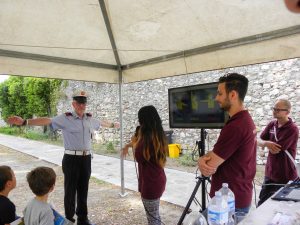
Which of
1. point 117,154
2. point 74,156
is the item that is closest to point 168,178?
point 74,156

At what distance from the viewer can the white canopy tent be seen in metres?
2.51

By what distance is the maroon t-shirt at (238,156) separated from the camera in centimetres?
167

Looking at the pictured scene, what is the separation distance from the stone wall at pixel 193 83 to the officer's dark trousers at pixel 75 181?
435 cm

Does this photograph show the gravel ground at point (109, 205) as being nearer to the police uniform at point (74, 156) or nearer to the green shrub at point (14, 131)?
the police uniform at point (74, 156)

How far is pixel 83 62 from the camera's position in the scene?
149 inches

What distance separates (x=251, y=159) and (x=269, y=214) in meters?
0.38

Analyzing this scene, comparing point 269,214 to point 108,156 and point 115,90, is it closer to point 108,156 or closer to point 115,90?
point 108,156

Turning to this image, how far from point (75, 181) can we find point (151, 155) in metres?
1.46

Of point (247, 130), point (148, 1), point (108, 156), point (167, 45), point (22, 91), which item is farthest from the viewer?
point (22, 91)

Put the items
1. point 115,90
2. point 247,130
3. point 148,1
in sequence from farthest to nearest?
point 115,90 < point 148,1 < point 247,130

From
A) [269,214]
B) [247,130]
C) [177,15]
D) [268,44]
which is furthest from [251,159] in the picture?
[177,15]

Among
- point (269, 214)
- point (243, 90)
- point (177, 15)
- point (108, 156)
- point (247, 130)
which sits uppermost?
point (177, 15)

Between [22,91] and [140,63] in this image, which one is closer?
[140,63]

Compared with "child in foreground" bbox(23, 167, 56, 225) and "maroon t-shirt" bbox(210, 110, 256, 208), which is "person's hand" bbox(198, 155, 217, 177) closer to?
"maroon t-shirt" bbox(210, 110, 256, 208)
